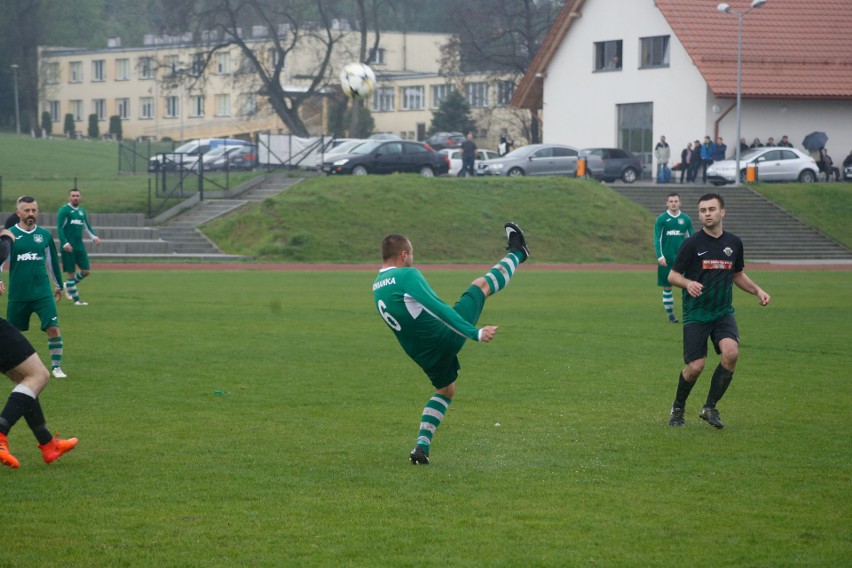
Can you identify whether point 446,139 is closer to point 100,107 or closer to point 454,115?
point 454,115

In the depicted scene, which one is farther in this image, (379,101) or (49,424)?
(379,101)

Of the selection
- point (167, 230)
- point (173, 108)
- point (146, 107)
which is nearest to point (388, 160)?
point (167, 230)

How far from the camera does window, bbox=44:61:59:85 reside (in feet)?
301

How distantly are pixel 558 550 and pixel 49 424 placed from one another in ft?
18.8

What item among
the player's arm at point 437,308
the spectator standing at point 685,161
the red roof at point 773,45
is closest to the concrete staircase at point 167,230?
the spectator standing at point 685,161

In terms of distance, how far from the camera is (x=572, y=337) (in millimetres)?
17031

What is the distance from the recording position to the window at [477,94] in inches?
3433

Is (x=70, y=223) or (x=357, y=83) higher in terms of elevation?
(x=357, y=83)

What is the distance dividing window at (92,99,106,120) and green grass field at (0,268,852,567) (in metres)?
87.2

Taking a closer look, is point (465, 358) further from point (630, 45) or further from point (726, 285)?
point (630, 45)

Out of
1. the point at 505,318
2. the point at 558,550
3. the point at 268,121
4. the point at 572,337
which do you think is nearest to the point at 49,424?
the point at 558,550

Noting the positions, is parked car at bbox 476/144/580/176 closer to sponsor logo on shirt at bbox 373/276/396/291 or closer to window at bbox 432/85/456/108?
sponsor logo on shirt at bbox 373/276/396/291

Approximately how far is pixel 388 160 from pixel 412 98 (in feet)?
159

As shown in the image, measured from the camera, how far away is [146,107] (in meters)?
98.1
